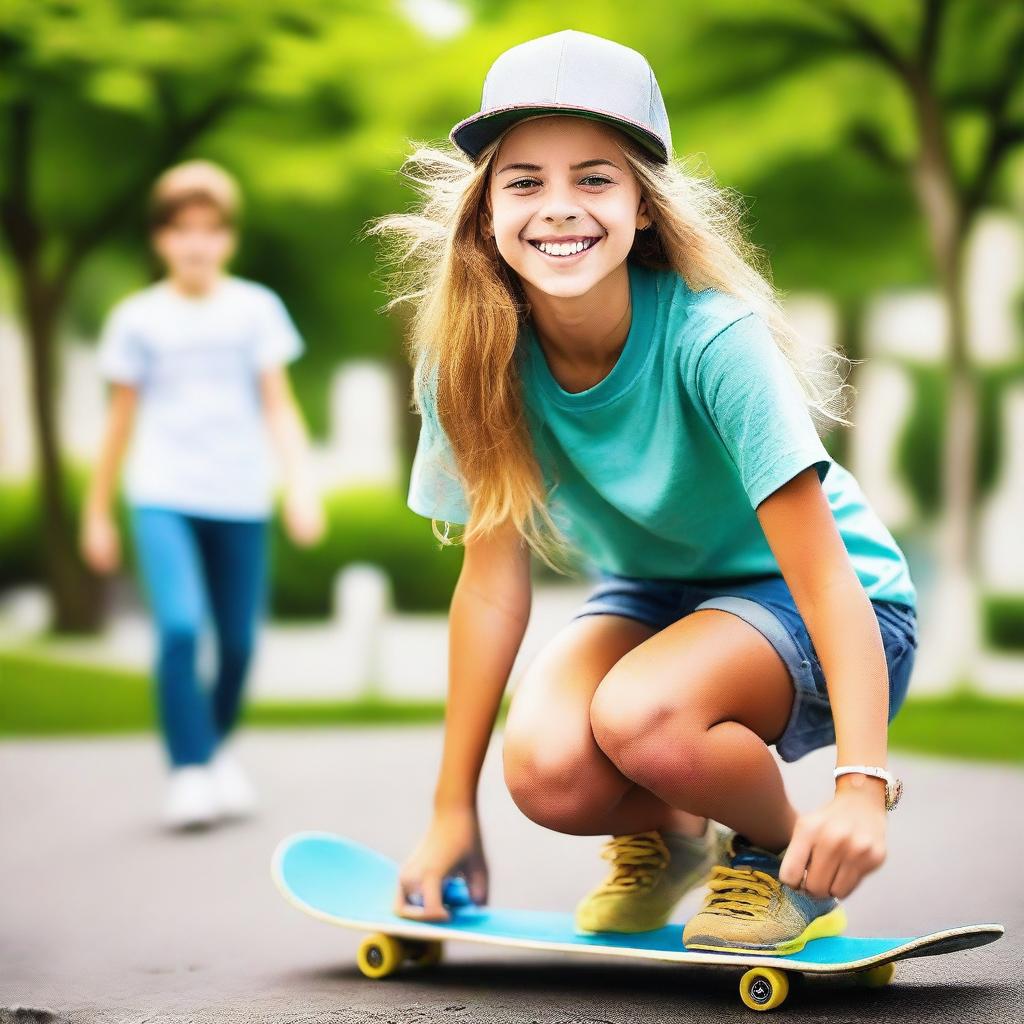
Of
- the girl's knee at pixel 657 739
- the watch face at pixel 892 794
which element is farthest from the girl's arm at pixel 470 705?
the watch face at pixel 892 794

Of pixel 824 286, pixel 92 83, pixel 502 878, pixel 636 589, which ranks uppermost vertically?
pixel 92 83

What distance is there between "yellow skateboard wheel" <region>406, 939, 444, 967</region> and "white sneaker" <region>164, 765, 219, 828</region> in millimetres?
1753

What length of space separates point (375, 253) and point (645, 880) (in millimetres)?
7522

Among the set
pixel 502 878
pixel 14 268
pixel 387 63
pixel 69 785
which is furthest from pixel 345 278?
pixel 502 878

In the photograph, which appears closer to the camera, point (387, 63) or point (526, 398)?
point (526, 398)

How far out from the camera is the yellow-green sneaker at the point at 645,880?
242cm

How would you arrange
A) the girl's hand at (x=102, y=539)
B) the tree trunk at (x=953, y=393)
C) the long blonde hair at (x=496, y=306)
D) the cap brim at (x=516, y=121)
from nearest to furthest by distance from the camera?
the cap brim at (x=516, y=121), the long blonde hair at (x=496, y=306), the girl's hand at (x=102, y=539), the tree trunk at (x=953, y=393)

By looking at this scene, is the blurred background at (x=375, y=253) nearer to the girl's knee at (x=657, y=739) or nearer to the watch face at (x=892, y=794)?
the girl's knee at (x=657, y=739)

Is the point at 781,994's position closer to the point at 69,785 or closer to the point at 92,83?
the point at 69,785

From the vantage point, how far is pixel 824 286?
948 cm

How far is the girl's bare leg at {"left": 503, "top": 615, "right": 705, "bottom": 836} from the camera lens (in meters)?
2.25

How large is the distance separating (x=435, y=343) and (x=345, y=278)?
7.88m

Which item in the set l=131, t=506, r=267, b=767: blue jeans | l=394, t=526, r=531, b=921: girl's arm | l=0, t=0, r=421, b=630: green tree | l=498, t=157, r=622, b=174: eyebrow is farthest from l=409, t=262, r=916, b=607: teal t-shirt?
l=0, t=0, r=421, b=630: green tree

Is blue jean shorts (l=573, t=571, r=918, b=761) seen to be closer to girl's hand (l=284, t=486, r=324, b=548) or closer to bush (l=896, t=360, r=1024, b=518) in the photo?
girl's hand (l=284, t=486, r=324, b=548)
